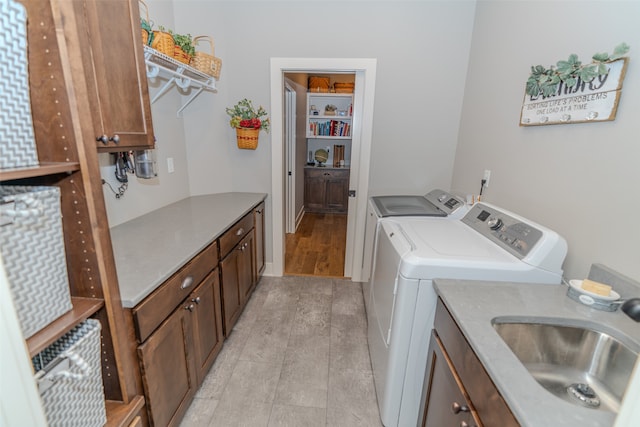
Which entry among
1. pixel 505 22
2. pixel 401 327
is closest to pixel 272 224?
pixel 401 327

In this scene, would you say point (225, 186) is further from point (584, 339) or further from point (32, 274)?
point (584, 339)

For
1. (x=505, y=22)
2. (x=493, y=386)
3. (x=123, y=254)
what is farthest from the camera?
(x=505, y=22)

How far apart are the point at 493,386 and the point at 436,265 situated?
20.2 inches

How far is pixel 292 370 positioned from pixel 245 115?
202cm

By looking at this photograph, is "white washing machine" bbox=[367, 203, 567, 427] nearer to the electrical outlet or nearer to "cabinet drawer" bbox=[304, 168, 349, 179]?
the electrical outlet

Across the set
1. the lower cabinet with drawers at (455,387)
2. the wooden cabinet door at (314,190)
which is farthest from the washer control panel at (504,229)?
the wooden cabinet door at (314,190)

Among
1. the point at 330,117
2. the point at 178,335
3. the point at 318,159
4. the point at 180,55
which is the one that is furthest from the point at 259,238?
the point at 330,117

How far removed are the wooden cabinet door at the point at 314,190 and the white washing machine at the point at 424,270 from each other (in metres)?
3.71

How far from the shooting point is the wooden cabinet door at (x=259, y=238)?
2.68 m

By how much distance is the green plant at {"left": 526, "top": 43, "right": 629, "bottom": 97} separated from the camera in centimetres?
116

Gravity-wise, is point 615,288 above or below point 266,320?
above

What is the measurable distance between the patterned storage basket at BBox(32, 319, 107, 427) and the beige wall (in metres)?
1.75

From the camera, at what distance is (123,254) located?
1437mm

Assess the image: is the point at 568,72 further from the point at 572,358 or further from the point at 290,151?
the point at 290,151
